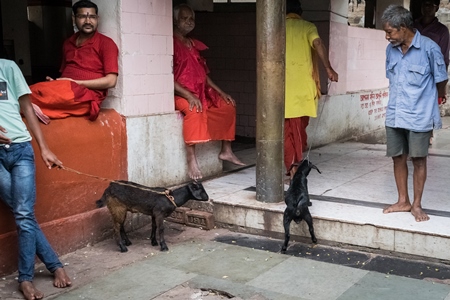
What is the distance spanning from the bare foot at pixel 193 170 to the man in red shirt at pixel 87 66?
1.32 m

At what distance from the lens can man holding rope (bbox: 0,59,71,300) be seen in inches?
164

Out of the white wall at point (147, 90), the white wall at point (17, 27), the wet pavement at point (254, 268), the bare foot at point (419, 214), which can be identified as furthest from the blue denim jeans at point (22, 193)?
the white wall at point (17, 27)

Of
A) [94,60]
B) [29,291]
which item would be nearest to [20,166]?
[29,291]

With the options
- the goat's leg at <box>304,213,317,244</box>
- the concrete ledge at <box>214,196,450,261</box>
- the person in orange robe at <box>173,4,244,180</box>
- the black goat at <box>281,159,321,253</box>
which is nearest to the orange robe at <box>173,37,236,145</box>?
the person in orange robe at <box>173,4,244,180</box>

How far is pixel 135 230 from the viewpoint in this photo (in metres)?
5.81

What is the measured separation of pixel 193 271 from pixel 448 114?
477 inches

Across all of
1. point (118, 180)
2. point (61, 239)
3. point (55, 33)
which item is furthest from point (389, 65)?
point (55, 33)

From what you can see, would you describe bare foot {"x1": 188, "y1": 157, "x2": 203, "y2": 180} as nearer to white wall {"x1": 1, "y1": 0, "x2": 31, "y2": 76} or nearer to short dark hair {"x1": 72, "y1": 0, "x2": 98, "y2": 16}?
short dark hair {"x1": 72, "y1": 0, "x2": 98, "y2": 16}

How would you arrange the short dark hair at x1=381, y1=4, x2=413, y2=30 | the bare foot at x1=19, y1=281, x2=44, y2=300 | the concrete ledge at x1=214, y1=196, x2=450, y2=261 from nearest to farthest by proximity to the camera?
the bare foot at x1=19, y1=281, x2=44, y2=300 → the concrete ledge at x1=214, y1=196, x2=450, y2=261 → the short dark hair at x1=381, y1=4, x2=413, y2=30

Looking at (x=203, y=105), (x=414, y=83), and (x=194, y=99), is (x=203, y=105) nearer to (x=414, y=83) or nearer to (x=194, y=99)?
(x=194, y=99)

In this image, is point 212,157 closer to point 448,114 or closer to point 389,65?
point 389,65

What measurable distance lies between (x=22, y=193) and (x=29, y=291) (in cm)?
69

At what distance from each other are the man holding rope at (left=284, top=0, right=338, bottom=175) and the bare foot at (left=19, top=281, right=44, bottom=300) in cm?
305

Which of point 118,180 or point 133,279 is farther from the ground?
point 118,180
